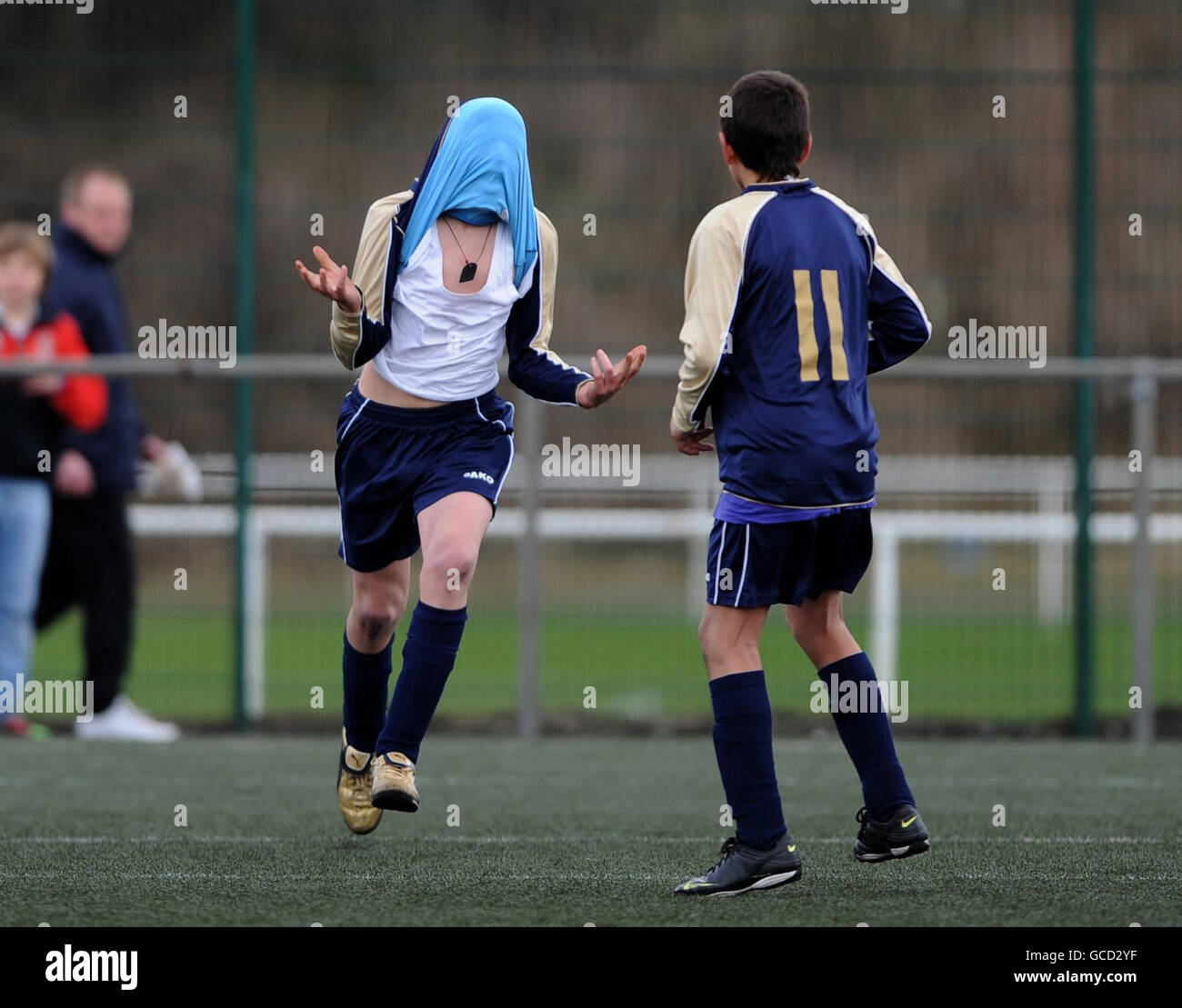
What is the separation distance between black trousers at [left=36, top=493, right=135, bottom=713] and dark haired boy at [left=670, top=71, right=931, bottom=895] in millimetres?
5091

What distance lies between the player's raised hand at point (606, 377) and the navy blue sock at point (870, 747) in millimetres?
835

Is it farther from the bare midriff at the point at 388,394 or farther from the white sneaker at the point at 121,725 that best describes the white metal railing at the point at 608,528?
the bare midriff at the point at 388,394

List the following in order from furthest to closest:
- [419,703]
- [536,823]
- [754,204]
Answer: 1. [536,823]
2. [419,703]
3. [754,204]

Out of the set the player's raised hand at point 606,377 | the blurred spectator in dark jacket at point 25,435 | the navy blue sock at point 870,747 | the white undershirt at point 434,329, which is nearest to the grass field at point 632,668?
the blurred spectator in dark jacket at point 25,435

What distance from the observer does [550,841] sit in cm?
519

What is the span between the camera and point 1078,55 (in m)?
9.47

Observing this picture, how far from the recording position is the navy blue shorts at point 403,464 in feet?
16.2

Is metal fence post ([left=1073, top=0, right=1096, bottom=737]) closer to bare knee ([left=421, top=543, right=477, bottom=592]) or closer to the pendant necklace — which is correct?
the pendant necklace

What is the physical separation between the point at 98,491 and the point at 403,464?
4.33m

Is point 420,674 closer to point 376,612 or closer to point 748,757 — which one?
point 376,612

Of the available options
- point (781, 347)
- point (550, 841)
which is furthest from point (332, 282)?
point (550, 841)
